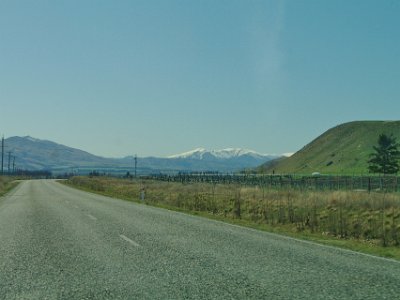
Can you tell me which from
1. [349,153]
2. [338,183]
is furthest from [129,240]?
[349,153]

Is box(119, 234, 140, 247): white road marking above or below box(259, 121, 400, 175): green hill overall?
below

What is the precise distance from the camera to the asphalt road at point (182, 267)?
7699mm

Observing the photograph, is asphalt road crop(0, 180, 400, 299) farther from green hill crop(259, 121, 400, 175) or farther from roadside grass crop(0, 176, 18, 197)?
green hill crop(259, 121, 400, 175)

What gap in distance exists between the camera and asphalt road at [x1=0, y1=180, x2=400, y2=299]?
770 centimetres

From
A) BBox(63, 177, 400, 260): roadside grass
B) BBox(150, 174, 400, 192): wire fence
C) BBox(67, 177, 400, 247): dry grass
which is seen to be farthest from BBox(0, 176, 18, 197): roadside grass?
BBox(63, 177, 400, 260): roadside grass

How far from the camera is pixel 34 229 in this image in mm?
17016

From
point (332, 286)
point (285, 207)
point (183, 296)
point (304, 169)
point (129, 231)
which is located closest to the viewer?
point (183, 296)

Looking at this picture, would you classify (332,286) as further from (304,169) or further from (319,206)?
(304,169)

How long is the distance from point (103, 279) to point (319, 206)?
1883cm

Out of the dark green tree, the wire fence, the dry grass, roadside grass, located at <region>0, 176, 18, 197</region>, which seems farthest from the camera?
the dark green tree

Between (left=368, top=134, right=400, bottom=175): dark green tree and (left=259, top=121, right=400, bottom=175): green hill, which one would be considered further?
(left=259, top=121, right=400, bottom=175): green hill

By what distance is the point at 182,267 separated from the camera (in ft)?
31.8

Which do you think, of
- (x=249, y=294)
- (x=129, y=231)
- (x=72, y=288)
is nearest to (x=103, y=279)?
Answer: (x=72, y=288)

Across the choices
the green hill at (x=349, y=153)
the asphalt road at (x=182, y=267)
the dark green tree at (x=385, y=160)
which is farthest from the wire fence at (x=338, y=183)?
the green hill at (x=349, y=153)
